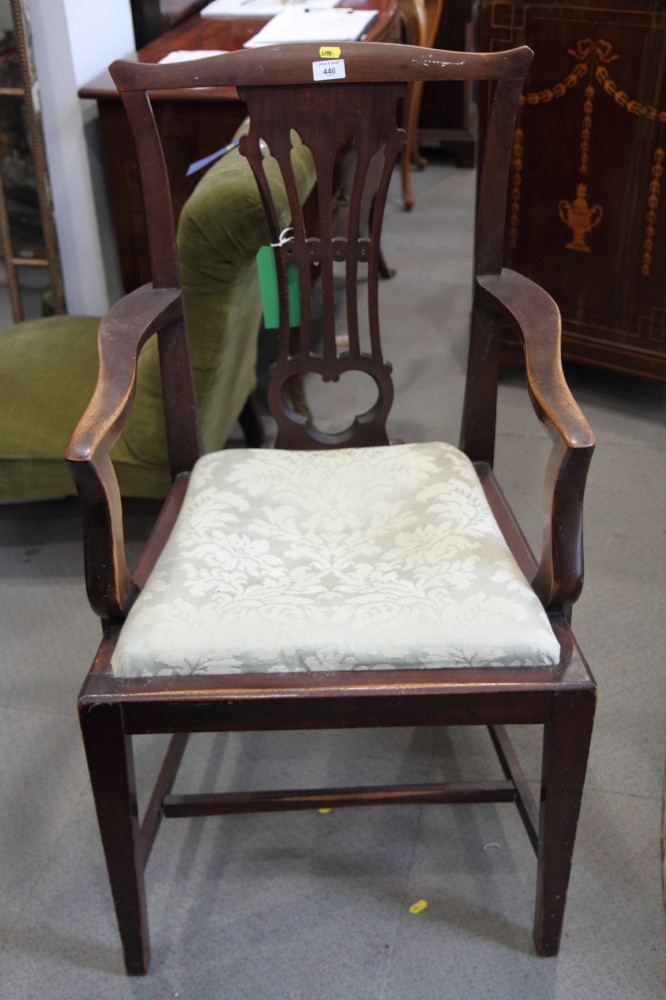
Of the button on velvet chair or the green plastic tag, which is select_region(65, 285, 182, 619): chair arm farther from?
the green plastic tag

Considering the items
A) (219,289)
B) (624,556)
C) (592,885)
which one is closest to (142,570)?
(219,289)

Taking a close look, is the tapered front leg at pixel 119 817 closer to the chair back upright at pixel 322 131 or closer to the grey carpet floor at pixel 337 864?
the grey carpet floor at pixel 337 864

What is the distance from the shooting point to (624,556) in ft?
6.84

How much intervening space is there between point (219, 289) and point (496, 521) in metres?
0.62

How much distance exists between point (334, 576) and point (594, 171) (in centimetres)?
149

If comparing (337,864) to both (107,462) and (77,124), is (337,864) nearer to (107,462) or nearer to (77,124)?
(107,462)

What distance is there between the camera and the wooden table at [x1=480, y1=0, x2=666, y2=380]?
2186mm

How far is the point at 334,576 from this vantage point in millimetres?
1234

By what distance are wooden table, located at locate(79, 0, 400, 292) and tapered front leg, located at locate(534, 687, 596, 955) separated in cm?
156

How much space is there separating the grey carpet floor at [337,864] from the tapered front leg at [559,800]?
8 centimetres

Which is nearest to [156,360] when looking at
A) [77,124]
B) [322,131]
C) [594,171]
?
[322,131]

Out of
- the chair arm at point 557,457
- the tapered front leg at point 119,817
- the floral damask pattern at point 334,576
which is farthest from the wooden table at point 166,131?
the tapered front leg at point 119,817

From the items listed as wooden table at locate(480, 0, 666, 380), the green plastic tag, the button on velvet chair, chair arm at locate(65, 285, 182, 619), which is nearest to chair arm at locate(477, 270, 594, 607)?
the button on velvet chair

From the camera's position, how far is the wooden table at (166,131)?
2242 millimetres
